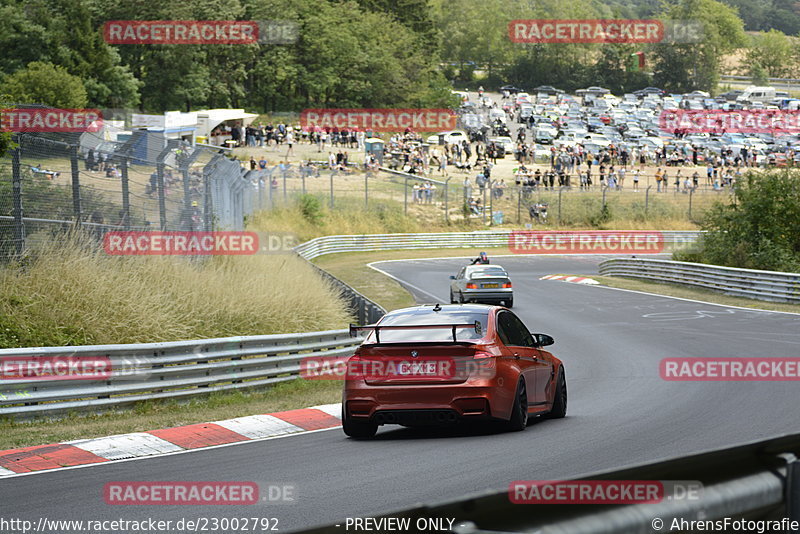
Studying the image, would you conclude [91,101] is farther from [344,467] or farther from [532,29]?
[532,29]

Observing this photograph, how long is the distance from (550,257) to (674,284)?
1714 centimetres

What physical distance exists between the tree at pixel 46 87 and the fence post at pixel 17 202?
49.5m

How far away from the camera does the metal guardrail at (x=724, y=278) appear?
30298mm

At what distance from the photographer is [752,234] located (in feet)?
115

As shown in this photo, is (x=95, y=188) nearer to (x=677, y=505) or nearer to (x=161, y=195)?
(x=161, y=195)

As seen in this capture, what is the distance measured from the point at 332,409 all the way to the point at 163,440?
3.05 m

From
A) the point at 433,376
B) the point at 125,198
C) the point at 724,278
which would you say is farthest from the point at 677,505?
the point at 724,278

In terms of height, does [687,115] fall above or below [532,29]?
below

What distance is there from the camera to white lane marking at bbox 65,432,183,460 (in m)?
10.4

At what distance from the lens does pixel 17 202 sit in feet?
47.2

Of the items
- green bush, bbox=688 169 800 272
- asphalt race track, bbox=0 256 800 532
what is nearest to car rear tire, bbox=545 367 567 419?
asphalt race track, bbox=0 256 800 532

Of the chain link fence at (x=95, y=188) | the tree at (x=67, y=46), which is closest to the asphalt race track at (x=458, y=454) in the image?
the chain link fence at (x=95, y=188)

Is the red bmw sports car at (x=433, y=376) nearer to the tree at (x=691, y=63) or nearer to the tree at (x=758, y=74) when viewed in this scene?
the tree at (x=691, y=63)

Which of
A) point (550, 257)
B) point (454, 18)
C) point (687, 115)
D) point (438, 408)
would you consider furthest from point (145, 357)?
point (454, 18)
